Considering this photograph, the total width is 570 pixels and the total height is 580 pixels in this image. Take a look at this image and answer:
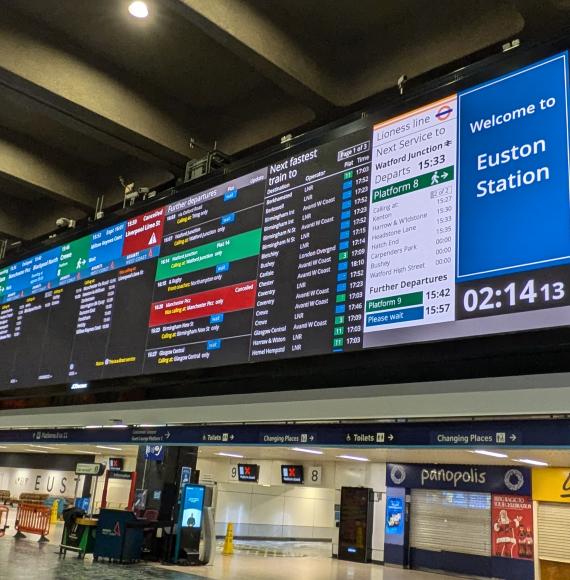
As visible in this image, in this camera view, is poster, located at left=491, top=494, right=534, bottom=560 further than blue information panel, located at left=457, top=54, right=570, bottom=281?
Yes

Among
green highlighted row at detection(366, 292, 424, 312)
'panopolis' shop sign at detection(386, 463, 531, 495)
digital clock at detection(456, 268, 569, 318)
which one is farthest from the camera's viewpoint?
'panopolis' shop sign at detection(386, 463, 531, 495)

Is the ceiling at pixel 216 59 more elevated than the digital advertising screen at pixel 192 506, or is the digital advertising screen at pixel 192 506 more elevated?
the ceiling at pixel 216 59

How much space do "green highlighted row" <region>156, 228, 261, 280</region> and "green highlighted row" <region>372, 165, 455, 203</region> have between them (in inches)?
37.7

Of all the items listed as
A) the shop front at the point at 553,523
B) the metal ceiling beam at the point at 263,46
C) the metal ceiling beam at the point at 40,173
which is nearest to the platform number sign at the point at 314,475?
the shop front at the point at 553,523

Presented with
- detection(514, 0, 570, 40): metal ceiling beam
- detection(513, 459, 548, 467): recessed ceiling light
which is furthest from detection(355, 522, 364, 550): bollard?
detection(514, 0, 570, 40): metal ceiling beam

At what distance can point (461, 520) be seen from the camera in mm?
16047

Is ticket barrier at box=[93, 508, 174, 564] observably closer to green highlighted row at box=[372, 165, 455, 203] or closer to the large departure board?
the large departure board

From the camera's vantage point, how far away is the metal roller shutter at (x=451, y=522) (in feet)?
51.5

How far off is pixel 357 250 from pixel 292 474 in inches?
749

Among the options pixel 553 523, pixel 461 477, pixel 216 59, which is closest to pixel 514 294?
pixel 216 59

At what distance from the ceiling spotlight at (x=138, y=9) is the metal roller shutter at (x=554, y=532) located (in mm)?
13484

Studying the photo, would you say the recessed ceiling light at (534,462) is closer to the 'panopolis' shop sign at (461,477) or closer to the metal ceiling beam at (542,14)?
the 'panopolis' shop sign at (461,477)

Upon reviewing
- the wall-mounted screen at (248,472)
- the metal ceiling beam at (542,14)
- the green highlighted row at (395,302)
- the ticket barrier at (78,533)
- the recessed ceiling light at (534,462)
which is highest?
the metal ceiling beam at (542,14)

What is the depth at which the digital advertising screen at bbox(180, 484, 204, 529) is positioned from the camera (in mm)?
13625
